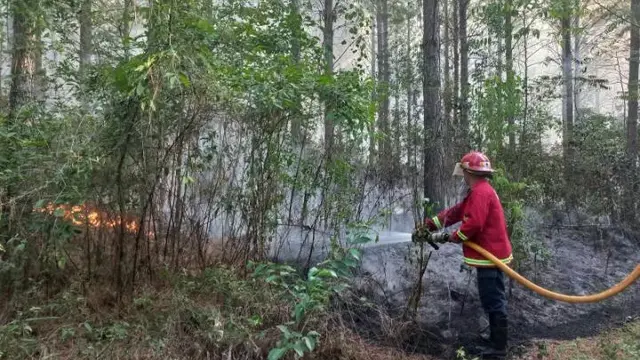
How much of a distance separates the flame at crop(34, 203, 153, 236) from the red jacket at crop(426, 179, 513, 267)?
2.90 metres

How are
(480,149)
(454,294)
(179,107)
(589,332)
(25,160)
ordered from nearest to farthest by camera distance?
(25,160) → (179,107) → (589,332) → (454,294) → (480,149)

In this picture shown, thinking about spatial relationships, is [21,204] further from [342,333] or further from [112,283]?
[342,333]

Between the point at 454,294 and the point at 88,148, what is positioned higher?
the point at 88,148

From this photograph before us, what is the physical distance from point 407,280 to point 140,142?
11.3 feet

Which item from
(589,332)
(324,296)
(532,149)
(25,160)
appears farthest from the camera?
(532,149)

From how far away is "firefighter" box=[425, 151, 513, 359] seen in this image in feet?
14.5

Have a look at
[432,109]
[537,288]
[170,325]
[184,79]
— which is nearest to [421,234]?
[537,288]

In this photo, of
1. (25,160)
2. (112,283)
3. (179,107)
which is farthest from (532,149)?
(25,160)

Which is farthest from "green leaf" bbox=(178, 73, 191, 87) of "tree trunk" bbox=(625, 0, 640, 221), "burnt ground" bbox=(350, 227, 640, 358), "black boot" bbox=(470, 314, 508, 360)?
"tree trunk" bbox=(625, 0, 640, 221)

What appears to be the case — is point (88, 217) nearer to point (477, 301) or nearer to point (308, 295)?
point (308, 295)

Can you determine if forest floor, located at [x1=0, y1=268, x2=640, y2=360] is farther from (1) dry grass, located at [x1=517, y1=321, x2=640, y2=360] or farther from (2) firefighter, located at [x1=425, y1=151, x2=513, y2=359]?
(2) firefighter, located at [x1=425, y1=151, x2=513, y2=359]

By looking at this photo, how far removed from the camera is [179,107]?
14.0ft

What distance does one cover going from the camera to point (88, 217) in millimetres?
4129

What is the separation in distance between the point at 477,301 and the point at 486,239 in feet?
4.36
